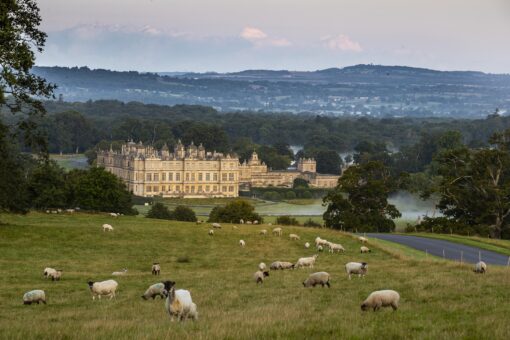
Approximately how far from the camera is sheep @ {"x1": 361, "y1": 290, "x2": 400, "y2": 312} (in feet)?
79.3

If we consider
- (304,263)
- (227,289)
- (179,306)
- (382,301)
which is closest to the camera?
(179,306)

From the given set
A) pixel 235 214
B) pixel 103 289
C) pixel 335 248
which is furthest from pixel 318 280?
pixel 235 214

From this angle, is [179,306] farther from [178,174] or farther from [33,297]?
[178,174]

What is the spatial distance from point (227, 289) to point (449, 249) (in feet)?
89.6

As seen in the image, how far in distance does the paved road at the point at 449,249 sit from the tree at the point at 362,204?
20.6 metres

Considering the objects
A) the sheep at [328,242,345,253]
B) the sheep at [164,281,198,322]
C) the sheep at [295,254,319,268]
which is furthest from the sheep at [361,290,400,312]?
the sheep at [328,242,345,253]

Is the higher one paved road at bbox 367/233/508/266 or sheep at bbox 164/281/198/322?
sheep at bbox 164/281/198/322

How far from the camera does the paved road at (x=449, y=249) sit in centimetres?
5131

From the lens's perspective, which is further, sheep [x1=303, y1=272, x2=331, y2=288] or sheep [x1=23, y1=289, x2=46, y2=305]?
sheep [x1=303, y1=272, x2=331, y2=288]

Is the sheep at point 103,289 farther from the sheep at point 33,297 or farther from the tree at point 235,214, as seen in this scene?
the tree at point 235,214

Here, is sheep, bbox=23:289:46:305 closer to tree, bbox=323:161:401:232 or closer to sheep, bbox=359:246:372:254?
sheep, bbox=359:246:372:254

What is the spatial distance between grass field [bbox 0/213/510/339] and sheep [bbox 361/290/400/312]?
18.4 inches

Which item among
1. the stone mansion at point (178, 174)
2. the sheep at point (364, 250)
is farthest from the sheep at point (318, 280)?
the stone mansion at point (178, 174)

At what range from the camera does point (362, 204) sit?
3617 inches
